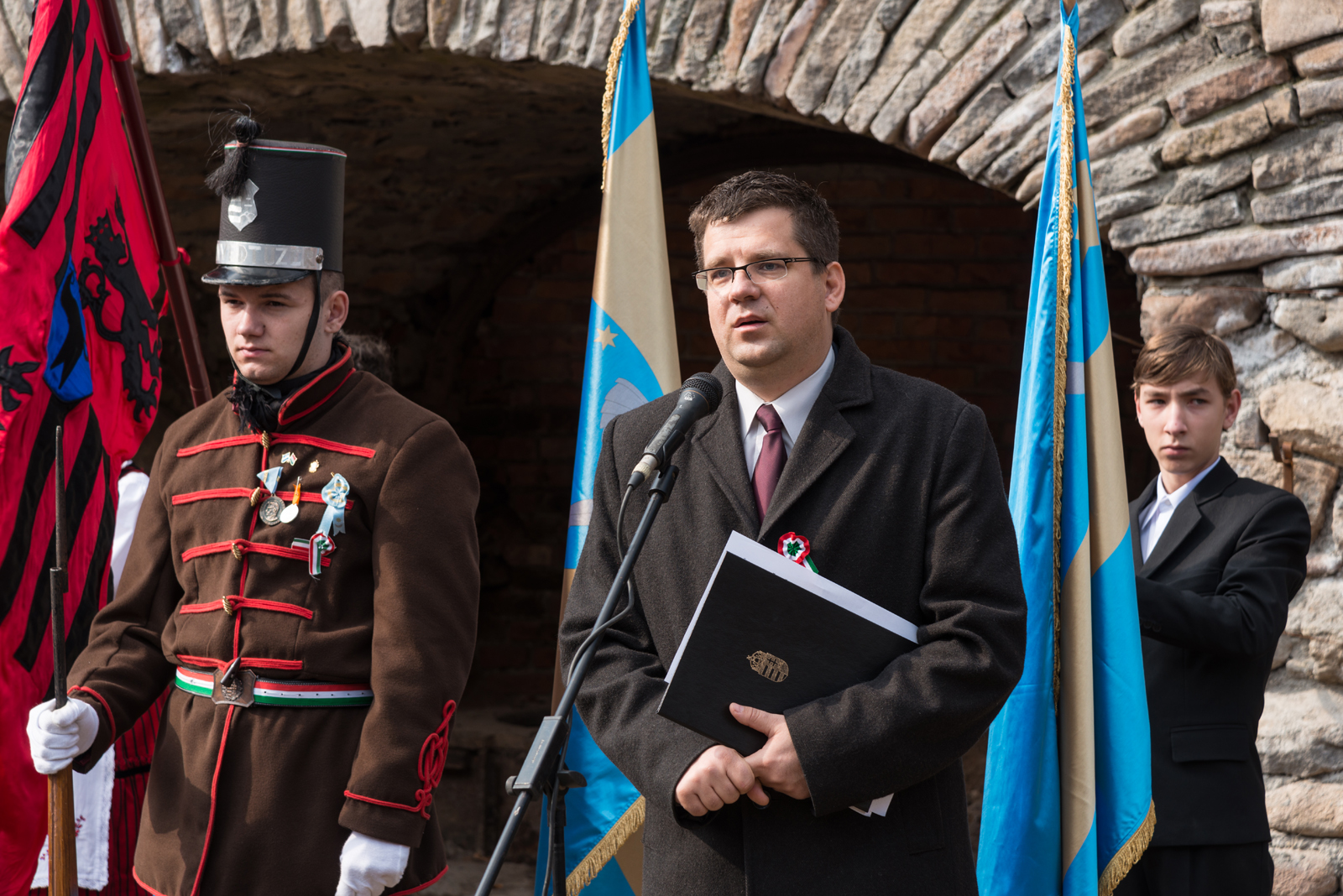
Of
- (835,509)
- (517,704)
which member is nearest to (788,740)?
(835,509)

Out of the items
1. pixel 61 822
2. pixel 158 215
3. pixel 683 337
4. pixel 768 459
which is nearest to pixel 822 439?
pixel 768 459

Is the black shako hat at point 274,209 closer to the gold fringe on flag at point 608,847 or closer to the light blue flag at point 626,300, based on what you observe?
the light blue flag at point 626,300

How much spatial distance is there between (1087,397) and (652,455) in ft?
4.03

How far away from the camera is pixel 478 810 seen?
15.7ft

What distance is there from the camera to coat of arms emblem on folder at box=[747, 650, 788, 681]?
4.98ft

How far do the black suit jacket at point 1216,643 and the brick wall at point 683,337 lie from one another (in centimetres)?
229

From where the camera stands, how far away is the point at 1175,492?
2.44m

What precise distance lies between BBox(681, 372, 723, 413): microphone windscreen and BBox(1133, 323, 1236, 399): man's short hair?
3.61 ft

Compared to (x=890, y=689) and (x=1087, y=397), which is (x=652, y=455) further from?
(x=1087, y=397)

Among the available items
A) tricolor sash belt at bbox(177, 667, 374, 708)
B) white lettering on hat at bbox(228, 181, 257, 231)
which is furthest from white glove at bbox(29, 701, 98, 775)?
white lettering on hat at bbox(228, 181, 257, 231)

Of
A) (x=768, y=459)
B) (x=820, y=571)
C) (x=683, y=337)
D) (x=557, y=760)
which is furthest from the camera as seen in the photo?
(x=683, y=337)

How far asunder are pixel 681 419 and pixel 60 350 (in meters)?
1.47

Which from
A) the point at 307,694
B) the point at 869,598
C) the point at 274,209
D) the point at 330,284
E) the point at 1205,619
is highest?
the point at 274,209

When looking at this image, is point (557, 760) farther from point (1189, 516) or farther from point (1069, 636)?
point (1189, 516)
